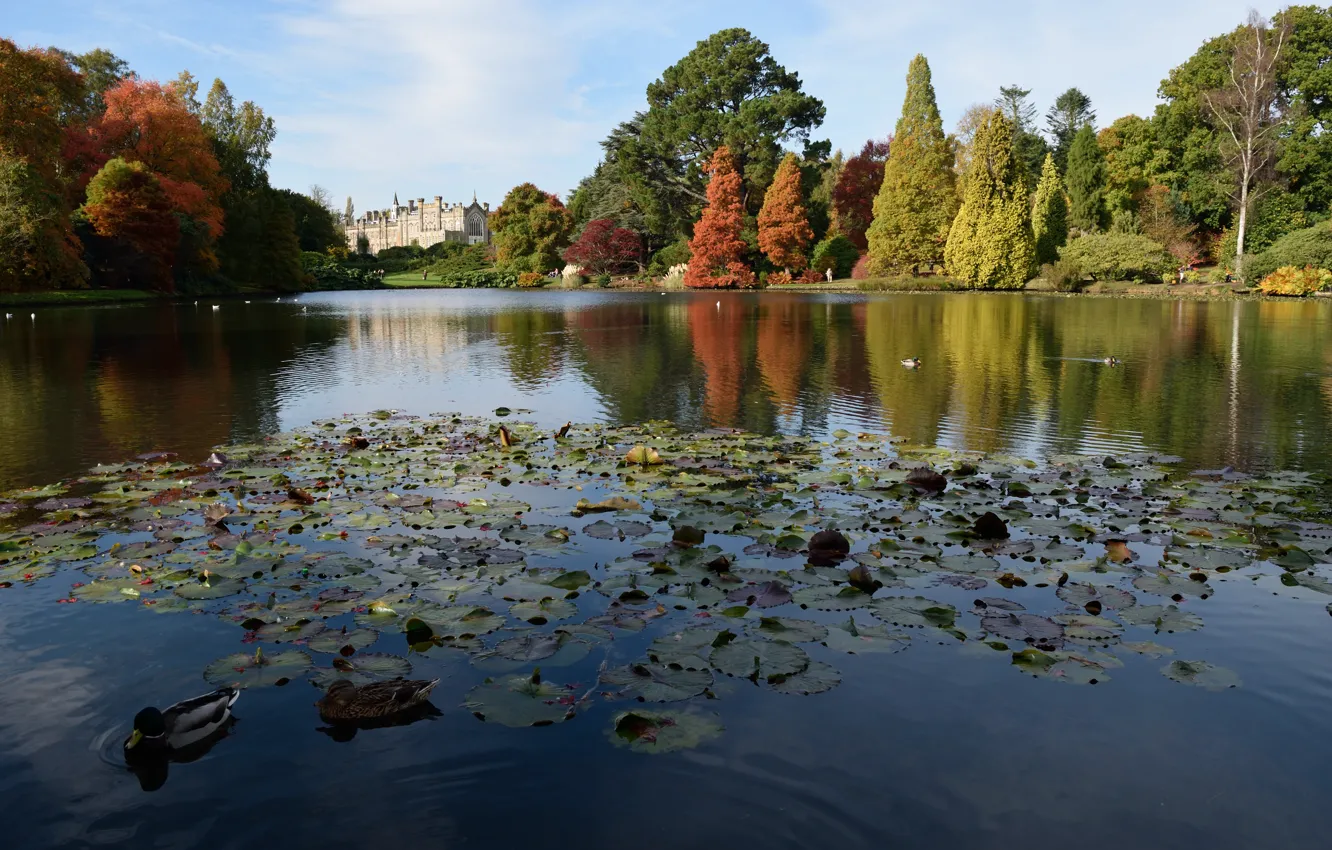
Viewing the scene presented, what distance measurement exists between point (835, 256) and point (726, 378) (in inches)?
1767

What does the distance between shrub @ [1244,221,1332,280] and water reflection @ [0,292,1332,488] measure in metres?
11.8

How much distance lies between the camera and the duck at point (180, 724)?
11.2 feet

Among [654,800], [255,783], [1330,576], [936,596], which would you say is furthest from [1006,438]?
[255,783]

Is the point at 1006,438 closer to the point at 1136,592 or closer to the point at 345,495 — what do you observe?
the point at 1136,592

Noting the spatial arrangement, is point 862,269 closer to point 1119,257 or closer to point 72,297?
point 1119,257

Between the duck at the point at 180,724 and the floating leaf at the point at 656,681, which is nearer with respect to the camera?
the duck at the point at 180,724

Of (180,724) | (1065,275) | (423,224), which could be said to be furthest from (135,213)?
(423,224)

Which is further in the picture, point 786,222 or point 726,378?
point 786,222

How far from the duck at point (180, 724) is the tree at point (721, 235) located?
52.9 m

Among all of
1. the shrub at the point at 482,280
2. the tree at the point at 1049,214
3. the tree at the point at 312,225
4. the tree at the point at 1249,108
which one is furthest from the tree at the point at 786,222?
the tree at the point at 312,225

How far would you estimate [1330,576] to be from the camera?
5.30 meters

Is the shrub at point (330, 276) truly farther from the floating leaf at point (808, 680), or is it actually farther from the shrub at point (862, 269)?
the floating leaf at point (808, 680)

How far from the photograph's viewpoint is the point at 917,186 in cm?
5000

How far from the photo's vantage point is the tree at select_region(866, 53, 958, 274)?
49.9 m
